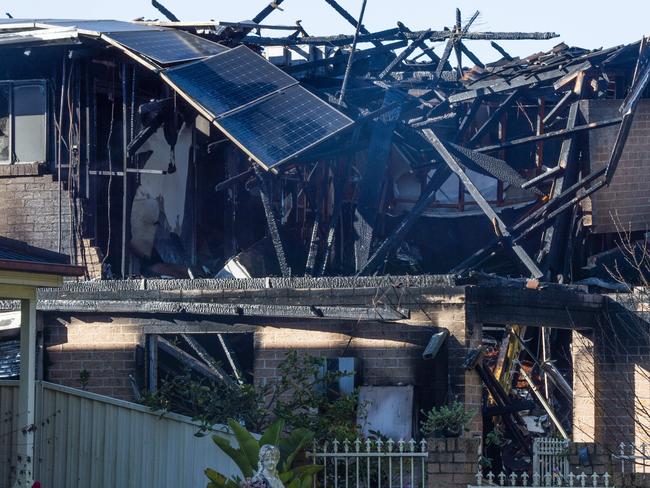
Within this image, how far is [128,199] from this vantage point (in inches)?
711

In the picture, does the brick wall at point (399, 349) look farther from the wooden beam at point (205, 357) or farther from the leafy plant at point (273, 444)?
the leafy plant at point (273, 444)

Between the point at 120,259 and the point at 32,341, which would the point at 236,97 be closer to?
the point at 120,259

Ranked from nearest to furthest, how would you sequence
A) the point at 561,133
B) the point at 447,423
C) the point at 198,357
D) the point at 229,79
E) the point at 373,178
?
the point at 447,423 < the point at 198,357 < the point at 229,79 < the point at 373,178 < the point at 561,133

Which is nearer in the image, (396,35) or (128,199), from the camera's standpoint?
(128,199)

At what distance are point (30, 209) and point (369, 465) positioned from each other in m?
8.25

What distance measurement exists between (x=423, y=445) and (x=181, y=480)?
2.44 meters

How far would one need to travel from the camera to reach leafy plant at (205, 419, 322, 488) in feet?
36.4

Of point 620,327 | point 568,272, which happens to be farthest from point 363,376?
point 568,272

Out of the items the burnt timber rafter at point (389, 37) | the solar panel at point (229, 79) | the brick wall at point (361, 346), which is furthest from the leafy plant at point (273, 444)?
the burnt timber rafter at point (389, 37)

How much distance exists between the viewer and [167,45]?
59.6 ft

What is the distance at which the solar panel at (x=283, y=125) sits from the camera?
15973 mm

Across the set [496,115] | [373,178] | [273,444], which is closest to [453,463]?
[273,444]

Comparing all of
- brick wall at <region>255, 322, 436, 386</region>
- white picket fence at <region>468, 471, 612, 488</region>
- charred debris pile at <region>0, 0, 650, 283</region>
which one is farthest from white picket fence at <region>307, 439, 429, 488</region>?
charred debris pile at <region>0, 0, 650, 283</region>

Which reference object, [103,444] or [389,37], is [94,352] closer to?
[103,444]
